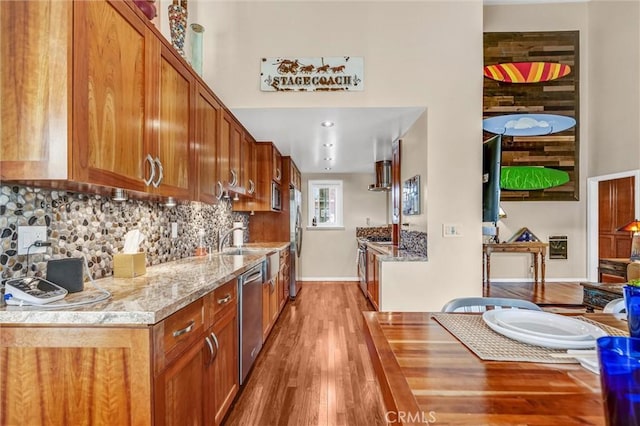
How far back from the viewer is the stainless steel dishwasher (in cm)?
212

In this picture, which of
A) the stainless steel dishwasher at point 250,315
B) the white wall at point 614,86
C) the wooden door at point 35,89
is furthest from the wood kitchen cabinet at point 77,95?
the white wall at point 614,86

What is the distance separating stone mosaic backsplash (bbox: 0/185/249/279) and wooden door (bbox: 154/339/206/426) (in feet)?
2.31

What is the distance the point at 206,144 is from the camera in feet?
7.29

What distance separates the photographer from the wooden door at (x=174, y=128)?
5.25 ft

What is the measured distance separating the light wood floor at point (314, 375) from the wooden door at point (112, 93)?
161cm

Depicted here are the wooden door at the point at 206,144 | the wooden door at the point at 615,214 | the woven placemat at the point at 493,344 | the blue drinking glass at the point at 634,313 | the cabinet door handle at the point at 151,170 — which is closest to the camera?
the blue drinking glass at the point at 634,313

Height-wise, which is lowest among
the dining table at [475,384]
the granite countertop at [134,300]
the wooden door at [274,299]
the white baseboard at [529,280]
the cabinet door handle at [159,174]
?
the white baseboard at [529,280]

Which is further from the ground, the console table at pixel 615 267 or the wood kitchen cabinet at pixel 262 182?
the wood kitchen cabinet at pixel 262 182

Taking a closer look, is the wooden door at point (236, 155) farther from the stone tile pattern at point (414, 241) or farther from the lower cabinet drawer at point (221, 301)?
the stone tile pattern at point (414, 241)

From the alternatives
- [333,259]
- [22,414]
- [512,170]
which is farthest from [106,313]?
[512,170]

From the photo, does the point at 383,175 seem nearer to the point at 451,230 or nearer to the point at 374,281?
the point at 374,281

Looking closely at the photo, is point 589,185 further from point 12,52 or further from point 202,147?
point 12,52

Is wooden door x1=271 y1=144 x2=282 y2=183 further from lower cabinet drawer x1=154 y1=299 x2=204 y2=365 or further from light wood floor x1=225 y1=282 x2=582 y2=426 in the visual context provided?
lower cabinet drawer x1=154 y1=299 x2=204 y2=365

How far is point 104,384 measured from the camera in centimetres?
101
